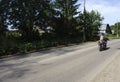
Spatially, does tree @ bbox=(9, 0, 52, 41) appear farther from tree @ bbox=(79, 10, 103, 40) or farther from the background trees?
tree @ bbox=(79, 10, 103, 40)

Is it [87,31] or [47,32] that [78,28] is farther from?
[47,32]

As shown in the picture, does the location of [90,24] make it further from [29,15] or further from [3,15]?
[3,15]

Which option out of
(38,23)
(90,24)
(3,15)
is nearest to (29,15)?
(38,23)

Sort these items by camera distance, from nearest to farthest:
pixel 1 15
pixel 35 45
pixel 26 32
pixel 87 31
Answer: pixel 35 45 → pixel 1 15 → pixel 26 32 → pixel 87 31

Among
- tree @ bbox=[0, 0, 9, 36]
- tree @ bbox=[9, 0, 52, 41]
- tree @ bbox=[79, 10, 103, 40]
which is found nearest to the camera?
tree @ bbox=[0, 0, 9, 36]

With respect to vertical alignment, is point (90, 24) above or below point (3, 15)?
below

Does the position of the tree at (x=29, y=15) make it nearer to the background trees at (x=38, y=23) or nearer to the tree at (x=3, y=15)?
the background trees at (x=38, y=23)

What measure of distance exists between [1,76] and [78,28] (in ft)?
117

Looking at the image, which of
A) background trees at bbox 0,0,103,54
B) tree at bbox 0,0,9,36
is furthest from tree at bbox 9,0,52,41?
tree at bbox 0,0,9,36

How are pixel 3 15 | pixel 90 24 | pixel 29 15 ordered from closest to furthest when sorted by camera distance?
pixel 3 15 → pixel 29 15 → pixel 90 24

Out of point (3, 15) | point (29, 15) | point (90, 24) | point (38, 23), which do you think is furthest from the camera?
point (90, 24)

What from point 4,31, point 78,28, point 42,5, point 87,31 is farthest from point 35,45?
point 87,31

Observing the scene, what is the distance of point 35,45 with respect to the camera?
26188mm

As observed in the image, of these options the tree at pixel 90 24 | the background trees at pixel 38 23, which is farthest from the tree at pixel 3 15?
the tree at pixel 90 24
